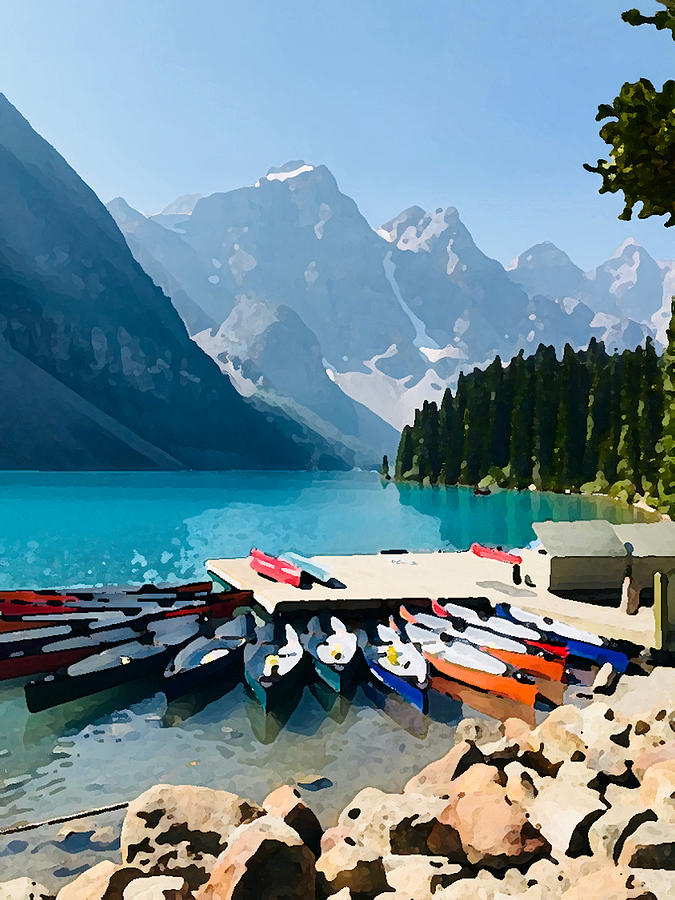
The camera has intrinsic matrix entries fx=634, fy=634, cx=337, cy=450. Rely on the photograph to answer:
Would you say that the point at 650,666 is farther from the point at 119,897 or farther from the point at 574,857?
the point at 119,897

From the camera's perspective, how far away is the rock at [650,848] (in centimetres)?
659

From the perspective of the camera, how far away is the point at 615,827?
745cm

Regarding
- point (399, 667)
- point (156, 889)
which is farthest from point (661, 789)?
point (399, 667)

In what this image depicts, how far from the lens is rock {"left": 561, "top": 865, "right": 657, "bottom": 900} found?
19.7 feet

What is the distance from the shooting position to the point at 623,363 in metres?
107

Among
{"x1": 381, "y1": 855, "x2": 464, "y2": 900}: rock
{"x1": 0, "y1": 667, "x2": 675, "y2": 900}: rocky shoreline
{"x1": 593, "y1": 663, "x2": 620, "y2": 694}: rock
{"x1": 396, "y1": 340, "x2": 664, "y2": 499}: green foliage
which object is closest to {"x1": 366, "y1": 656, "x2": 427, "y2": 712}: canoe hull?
{"x1": 593, "y1": 663, "x2": 620, "y2": 694}: rock

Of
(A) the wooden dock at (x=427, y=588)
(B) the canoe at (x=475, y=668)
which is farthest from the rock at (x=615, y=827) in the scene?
(A) the wooden dock at (x=427, y=588)

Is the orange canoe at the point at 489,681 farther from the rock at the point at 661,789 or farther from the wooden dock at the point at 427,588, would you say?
the rock at the point at 661,789

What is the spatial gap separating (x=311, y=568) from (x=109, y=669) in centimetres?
1090

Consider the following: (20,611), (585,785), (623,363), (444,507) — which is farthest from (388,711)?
(623,363)

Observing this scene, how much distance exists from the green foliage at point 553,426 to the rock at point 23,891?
290 ft

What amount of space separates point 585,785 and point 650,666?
33.6ft

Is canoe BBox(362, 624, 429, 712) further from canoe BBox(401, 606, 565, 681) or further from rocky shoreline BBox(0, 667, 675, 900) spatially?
rocky shoreline BBox(0, 667, 675, 900)

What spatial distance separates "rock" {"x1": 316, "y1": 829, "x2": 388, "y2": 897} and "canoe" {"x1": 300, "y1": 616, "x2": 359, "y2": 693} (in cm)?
1026
